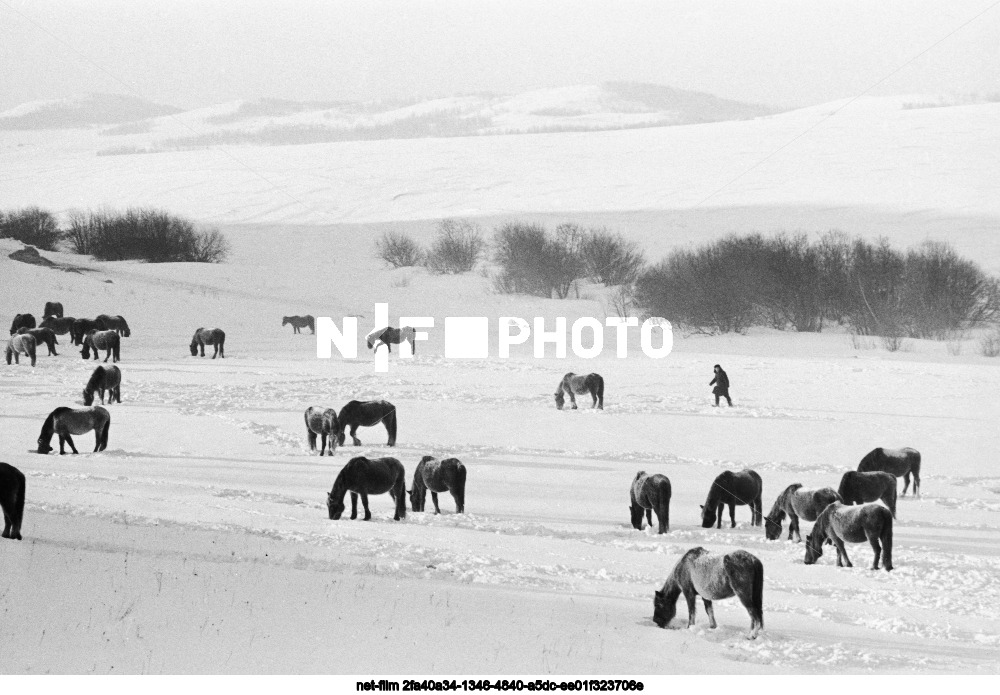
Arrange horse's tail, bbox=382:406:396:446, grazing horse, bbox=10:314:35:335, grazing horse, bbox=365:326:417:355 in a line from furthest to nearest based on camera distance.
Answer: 1. grazing horse, bbox=365:326:417:355
2. grazing horse, bbox=10:314:35:335
3. horse's tail, bbox=382:406:396:446

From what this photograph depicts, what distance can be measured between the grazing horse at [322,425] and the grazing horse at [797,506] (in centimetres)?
741

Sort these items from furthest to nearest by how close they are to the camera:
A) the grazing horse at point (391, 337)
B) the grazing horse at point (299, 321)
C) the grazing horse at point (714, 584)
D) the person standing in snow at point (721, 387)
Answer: the grazing horse at point (299, 321), the grazing horse at point (391, 337), the person standing in snow at point (721, 387), the grazing horse at point (714, 584)

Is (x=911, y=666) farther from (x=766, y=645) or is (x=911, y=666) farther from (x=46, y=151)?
(x=46, y=151)

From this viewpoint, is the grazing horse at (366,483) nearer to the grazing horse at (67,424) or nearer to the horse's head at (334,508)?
the horse's head at (334,508)

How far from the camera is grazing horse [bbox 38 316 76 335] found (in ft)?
116

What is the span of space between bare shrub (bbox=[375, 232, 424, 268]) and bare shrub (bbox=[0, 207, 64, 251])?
64.7 ft

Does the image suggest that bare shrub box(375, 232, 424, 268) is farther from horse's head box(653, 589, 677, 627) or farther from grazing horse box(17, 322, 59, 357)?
horse's head box(653, 589, 677, 627)

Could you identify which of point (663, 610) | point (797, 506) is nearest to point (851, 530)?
point (797, 506)

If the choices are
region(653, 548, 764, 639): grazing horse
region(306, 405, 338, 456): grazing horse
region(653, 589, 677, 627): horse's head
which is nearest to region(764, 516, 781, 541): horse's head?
region(653, 548, 764, 639): grazing horse

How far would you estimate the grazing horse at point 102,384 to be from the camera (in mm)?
23638

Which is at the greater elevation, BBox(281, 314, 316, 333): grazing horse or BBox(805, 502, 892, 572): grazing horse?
BBox(281, 314, 316, 333): grazing horse

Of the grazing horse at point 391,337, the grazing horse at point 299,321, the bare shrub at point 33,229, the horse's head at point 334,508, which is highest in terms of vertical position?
the bare shrub at point 33,229

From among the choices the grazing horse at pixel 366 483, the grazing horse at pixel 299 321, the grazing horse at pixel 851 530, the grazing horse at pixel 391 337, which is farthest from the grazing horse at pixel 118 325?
the grazing horse at pixel 851 530

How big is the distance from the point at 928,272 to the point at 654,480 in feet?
131
